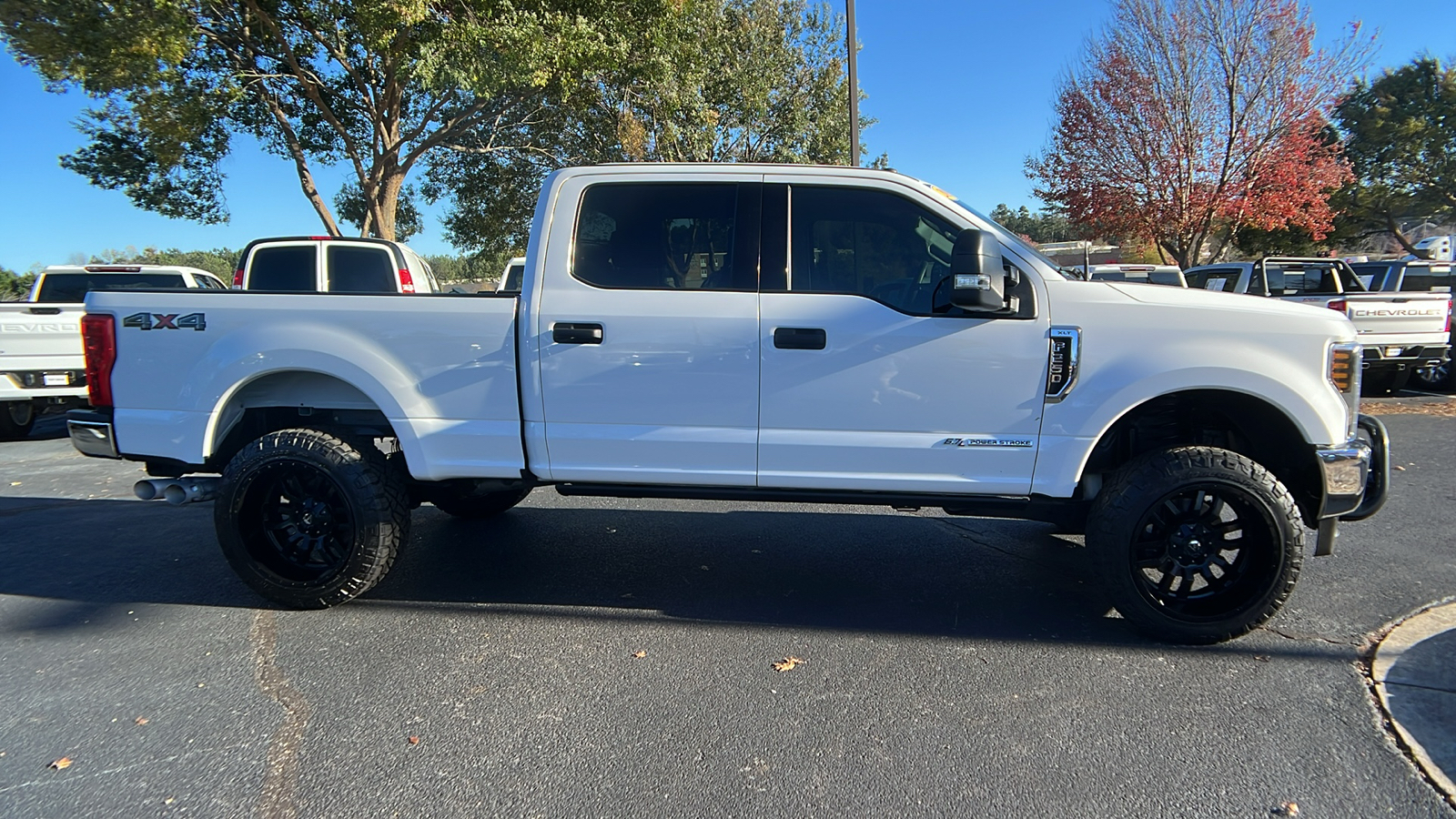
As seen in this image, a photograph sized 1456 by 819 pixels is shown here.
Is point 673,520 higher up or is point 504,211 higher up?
point 504,211

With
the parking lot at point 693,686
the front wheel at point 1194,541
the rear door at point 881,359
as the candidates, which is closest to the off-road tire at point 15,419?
the parking lot at point 693,686

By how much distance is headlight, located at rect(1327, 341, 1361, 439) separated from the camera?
11.3 ft

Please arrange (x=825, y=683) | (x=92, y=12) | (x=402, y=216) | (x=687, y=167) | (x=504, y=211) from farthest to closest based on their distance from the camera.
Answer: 1. (x=402, y=216)
2. (x=504, y=211)
3. (x=92, y=12)
4. (x=687, y=167)
5. (x=825, y=683)

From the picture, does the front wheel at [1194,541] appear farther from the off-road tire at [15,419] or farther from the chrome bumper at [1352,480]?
the off-road tire at [15,419]

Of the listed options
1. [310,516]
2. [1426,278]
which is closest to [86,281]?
[310,516]

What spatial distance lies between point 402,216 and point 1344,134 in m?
32.5

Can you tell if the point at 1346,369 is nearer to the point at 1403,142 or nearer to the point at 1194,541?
the point at 1194,541

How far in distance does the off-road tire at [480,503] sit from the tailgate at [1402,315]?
9.87 m

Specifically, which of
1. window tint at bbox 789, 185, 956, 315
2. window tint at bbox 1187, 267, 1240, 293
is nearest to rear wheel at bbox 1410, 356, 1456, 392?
window tint at bbox 1187, 267, 1240, 293

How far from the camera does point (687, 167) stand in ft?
13.0

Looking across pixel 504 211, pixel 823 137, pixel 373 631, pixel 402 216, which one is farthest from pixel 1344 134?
pixel 373 631

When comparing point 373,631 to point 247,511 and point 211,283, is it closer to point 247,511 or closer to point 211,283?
point 247,511

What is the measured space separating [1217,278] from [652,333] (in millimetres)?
11175

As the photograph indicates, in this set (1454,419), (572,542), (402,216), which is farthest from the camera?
(402,216)
